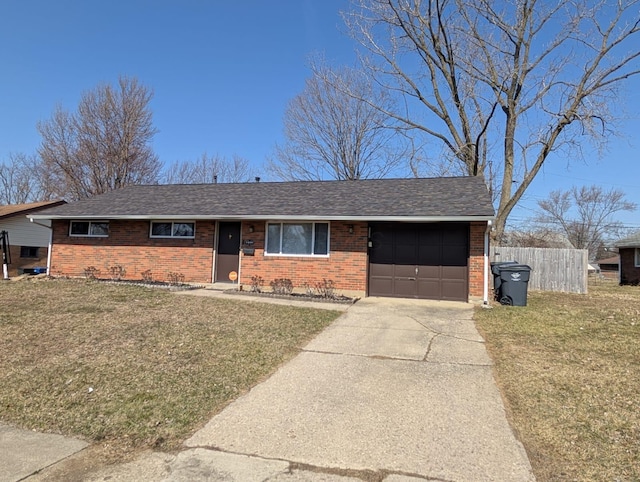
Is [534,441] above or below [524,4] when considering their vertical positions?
below

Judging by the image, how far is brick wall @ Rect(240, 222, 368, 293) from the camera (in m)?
12.2

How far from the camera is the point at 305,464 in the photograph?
3078 mm

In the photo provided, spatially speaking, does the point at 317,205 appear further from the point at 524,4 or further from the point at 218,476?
the point at 524,4

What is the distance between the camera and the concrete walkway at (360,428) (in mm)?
2990

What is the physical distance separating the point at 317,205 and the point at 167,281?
18.5 feet

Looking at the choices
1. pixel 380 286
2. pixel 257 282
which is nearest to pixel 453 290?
pixel 380 286

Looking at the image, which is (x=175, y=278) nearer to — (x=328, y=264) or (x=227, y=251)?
(x=227, y=251)

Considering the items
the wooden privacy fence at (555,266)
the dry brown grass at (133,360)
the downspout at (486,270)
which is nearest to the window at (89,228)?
the dry brown grass at (133,360)

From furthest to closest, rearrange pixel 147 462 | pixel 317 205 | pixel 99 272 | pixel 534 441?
pixel 99 272 < pixel 317 205 < pixel 534 441 < pixel 147 462

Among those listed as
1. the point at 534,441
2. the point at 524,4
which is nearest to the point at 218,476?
the point at 534,441

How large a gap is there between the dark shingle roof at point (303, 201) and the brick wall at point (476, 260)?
2.15 feet

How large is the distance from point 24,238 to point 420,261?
21.1m

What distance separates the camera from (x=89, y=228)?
1505 cm

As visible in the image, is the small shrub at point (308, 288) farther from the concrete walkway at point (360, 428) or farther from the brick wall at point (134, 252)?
the concrete walkway at point (360, 428)
